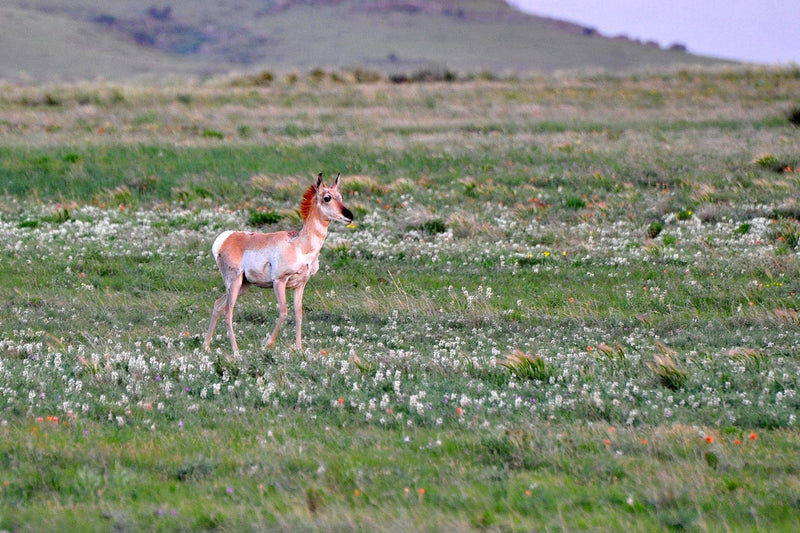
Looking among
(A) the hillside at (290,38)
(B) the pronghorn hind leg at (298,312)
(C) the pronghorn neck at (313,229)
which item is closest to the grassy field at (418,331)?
(B) the pronghorn hind leg at (298,312)

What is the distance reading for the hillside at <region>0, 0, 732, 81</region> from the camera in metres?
116

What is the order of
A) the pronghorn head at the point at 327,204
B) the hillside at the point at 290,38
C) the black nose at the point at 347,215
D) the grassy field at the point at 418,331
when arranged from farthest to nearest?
the hillside at the point at 290,38, the pronghorn head at the point at 327,204, the black nose at the point at 347,215, the grassy field at the point at 418,331

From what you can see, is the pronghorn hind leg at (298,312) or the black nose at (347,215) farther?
the black nose at (347,215)

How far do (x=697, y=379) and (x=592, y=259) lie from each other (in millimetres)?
7963

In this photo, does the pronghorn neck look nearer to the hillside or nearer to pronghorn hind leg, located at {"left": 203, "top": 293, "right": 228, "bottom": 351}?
pronghorn hind leg, located at {"left": 203, "top": 293, "right": 228, "bottom": 351}

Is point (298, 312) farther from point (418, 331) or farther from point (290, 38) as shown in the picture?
point (290, 38)

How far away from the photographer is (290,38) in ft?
469

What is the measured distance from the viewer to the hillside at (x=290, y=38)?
116 metres

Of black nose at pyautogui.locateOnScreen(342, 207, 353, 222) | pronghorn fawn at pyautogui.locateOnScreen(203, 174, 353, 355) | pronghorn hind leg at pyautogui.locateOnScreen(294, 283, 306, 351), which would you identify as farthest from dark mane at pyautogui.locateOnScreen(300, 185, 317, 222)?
pronghorn hind leg at pyautogui.locateOnScreen(294, 283, 306, 351)

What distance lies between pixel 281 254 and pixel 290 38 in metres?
137

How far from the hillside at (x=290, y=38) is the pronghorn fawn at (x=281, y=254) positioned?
92.3 metres

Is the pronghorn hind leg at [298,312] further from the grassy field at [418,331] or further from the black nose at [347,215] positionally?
the black nose at [347,215]

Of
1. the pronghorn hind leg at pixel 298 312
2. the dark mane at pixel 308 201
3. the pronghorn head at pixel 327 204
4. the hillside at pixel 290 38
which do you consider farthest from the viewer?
the hillside at pixel 290 38

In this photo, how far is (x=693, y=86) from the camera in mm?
43688
